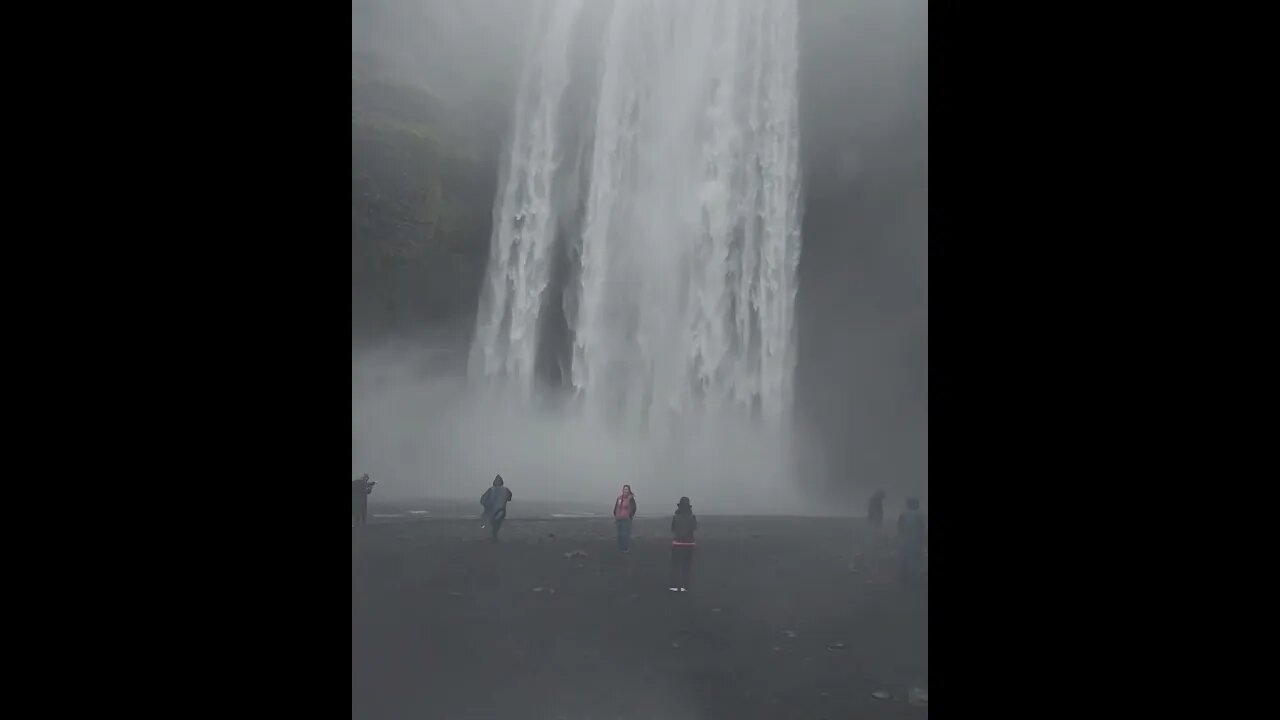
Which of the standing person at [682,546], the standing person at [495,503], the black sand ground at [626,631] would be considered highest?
the standing person at [495,503]

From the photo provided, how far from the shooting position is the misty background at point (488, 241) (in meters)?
10.3

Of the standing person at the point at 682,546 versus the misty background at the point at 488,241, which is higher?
the misty background at the point at 488,241

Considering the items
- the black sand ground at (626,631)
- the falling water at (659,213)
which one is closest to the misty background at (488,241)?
the falling water at (659,213)

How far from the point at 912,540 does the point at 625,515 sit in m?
3.21

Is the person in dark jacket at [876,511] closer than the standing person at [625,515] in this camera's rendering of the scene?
No

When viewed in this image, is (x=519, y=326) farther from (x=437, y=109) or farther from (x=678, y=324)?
(x=437, y=109)

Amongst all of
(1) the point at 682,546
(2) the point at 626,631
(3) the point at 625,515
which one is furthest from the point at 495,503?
(1) the point at 682,546

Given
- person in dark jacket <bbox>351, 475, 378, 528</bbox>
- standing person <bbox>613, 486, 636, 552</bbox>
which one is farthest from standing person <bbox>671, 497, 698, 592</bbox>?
person in dark jacket <bbox>351, 475, 378, 528</bbox>

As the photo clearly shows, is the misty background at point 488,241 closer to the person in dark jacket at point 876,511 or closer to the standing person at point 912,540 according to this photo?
the person in dark jacket at point 876,511

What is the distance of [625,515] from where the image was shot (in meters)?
8.91

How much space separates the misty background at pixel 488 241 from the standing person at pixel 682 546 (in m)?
1.09

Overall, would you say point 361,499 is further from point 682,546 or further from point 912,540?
point 912,540

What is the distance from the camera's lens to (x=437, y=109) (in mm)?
11188
